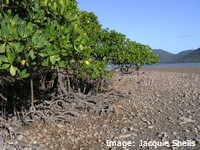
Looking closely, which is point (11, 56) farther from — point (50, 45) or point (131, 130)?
point (131, 130)

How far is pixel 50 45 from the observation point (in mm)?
4164

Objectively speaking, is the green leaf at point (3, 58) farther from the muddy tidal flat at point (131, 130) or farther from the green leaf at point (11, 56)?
the muddy tidal flat at point (131, 130)

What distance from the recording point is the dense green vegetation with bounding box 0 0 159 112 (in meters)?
3.97

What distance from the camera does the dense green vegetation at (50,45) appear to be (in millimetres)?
3967

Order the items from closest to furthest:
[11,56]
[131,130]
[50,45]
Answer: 1. [11,56]
2. [50,45]
3. [131,130]

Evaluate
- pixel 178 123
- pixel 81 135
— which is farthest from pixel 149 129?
pixel 81 135

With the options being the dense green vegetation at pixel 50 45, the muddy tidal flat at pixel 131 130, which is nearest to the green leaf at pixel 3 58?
the dense green vegetation at pixel 50 45

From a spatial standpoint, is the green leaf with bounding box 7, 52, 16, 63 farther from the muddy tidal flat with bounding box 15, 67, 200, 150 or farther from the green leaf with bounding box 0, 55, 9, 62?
the muddy tidal flat with bounding box 15, 67, 200, 150

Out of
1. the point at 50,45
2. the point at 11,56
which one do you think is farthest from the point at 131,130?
the point at 11,56

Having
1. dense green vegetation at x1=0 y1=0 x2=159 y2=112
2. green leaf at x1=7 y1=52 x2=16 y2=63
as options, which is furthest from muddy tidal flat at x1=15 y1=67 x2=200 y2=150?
green leaf at x1=7 y1=52 x2=16 y2=63

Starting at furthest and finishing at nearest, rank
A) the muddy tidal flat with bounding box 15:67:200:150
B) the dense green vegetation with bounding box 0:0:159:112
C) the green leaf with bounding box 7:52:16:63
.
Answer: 1. the muddy tidal flat with bounding box 15:67:200:150
2. the dense green vegetation with bounding box 0:0:159:112
3. the green leaf with bounding box 7:52:16:63

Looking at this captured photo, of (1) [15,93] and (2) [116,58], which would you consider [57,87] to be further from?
(2) [116,58]

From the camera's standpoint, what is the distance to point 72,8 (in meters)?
5.19

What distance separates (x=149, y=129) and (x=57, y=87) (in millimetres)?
2413
